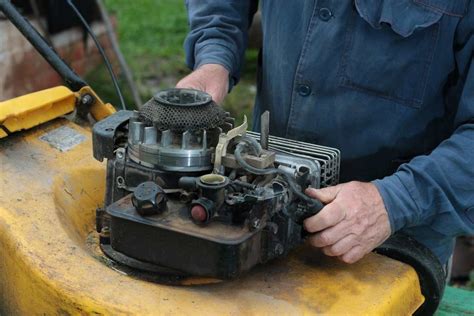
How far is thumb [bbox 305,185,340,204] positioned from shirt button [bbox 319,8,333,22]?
18.8 inches

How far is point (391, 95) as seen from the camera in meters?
1.82

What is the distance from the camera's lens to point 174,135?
4.98 feet

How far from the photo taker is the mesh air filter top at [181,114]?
1501 millimetres

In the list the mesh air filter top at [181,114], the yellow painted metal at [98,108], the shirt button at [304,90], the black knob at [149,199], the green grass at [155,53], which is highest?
the mesh air filter top at [181,114]

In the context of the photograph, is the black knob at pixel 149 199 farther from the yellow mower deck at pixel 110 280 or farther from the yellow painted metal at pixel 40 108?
the yellow painted metal at pixel 40 108

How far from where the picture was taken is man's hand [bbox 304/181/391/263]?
1.50 m

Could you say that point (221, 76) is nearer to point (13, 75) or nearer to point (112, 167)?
point (112, 167)

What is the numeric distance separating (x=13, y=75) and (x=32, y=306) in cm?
283

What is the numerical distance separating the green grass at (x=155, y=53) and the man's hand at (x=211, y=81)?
2.48m

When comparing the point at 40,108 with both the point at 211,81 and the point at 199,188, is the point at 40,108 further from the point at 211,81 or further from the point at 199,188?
the point at 199,188

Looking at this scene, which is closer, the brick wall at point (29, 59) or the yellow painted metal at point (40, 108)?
the yellow painted metal at point (40, 108)

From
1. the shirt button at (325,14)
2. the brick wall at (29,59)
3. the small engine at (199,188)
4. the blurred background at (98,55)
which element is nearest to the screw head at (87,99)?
the small engine at (199,188)

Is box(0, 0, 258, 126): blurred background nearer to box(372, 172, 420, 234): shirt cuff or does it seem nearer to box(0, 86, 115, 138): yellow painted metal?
box(0, 86, 115, 138): yellow painted metal

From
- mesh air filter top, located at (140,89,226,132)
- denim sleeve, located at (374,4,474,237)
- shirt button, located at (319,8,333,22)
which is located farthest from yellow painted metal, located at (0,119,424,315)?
shirt button, located at (319,8,333,22)
